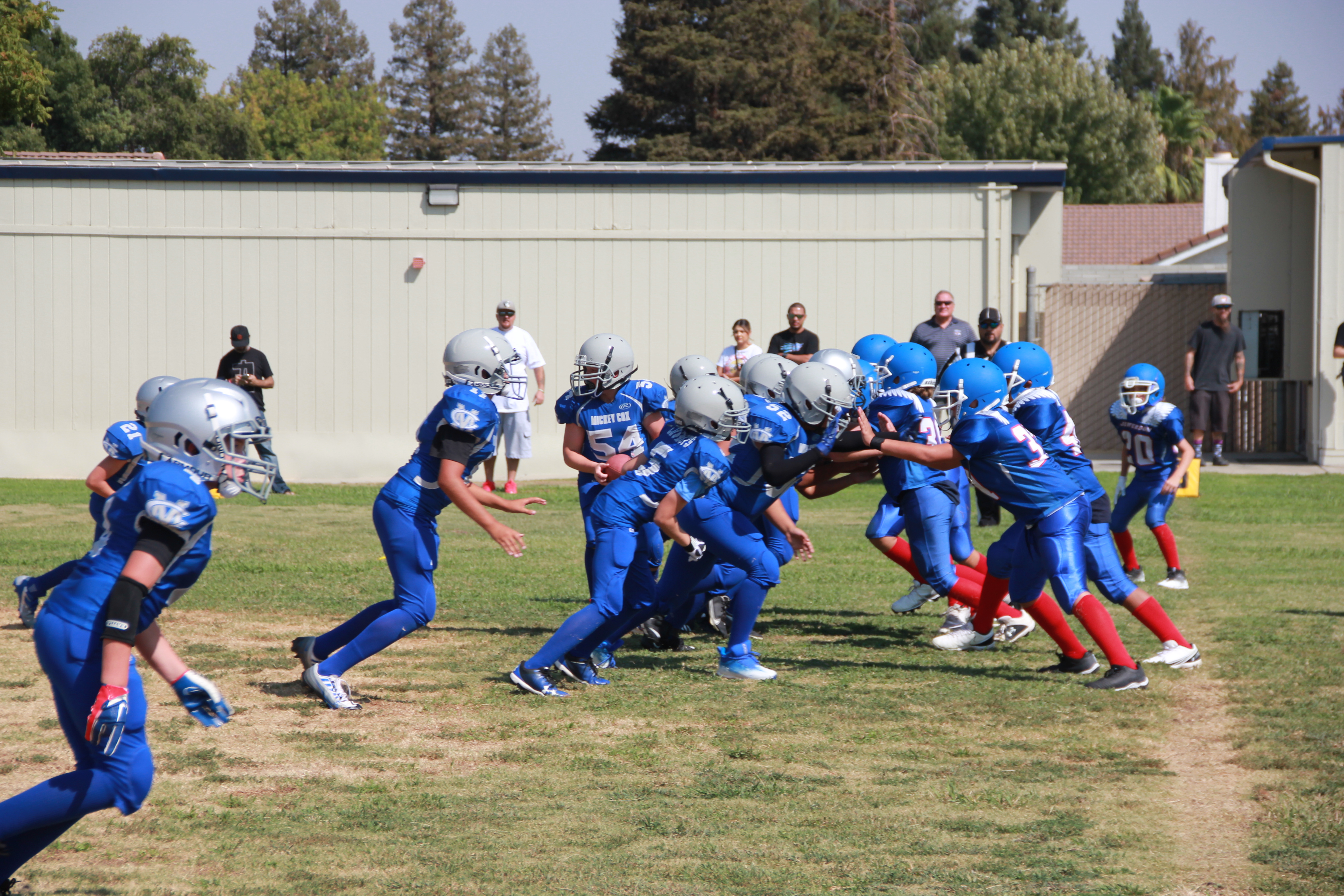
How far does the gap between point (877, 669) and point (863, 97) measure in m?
42.2

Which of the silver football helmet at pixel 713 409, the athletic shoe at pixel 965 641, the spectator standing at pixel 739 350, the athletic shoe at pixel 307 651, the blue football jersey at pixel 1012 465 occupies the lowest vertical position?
the athletic shoe at pixel 965 641

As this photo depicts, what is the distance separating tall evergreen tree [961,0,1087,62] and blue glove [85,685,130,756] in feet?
214

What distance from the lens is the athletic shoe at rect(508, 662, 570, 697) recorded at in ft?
22.3

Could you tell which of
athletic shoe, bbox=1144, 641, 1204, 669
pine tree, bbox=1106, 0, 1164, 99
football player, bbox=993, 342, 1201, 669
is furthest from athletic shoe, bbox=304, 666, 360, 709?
pine tree, bbox=1106, 0, 1164, 99

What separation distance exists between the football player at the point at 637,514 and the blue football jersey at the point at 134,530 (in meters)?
2.77

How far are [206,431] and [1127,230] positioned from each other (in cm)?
4034

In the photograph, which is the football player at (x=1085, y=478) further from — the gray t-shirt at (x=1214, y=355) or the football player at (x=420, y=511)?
the gray t-shirt at (x=1214, y=355)

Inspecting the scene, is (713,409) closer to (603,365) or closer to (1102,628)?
(603,365)

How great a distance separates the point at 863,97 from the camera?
154ft

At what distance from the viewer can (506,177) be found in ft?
56.1

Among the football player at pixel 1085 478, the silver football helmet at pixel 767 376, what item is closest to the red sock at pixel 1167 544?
the football player at pixel 1085 478

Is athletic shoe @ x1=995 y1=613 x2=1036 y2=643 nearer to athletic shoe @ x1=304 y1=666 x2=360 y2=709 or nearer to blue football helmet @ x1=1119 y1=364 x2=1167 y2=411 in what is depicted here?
blue football helmet @ x1=1119 y1=364 x2=1167 y2=411

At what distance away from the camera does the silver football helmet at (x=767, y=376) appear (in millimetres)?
7613

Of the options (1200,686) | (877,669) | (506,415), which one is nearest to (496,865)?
(877,669)
